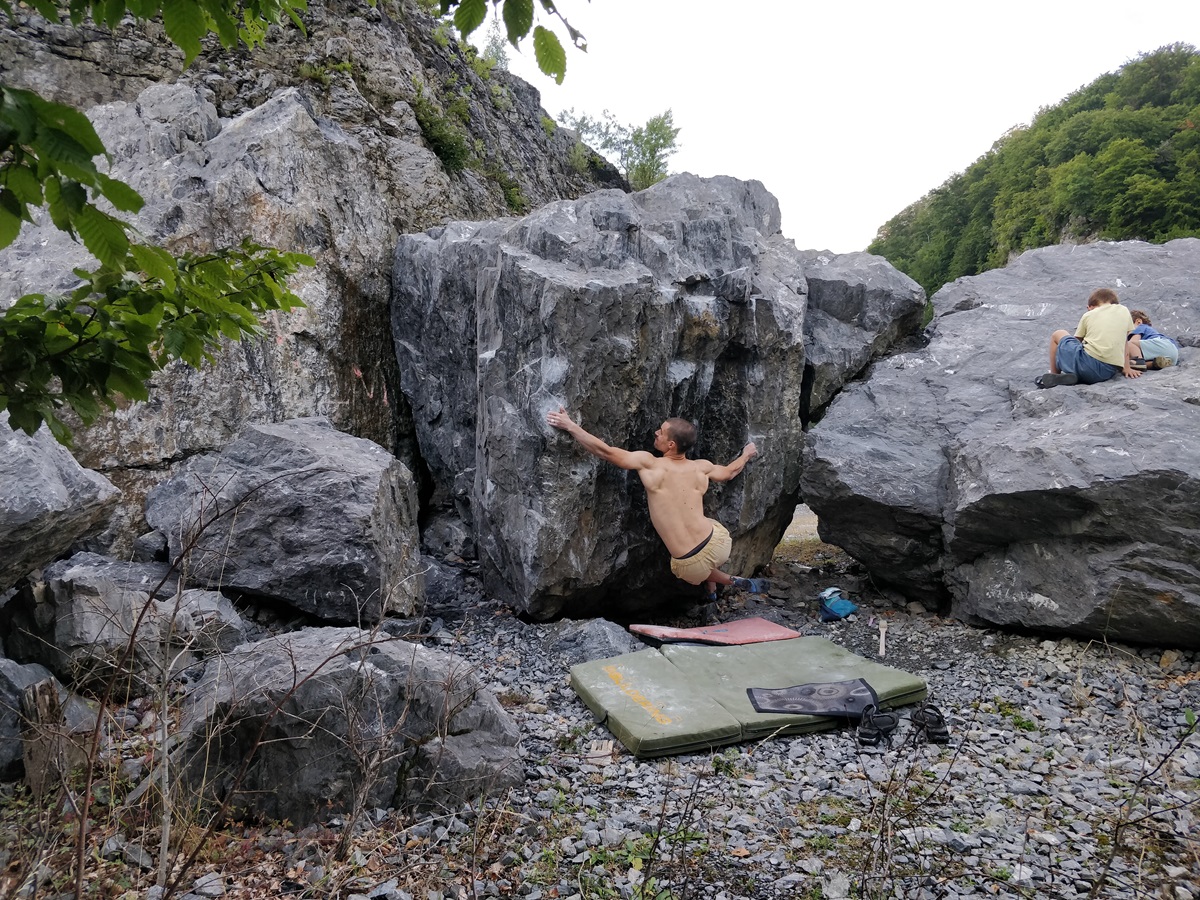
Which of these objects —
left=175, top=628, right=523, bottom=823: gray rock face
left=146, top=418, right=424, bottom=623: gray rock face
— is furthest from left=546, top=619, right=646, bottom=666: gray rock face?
left=175, top=628, right=523, bottom=823: gray rock face

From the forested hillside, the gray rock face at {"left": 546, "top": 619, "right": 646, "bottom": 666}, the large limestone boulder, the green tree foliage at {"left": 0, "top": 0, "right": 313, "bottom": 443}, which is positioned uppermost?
the forested hillside

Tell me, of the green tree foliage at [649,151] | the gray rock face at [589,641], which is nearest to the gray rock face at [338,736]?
the gray rock face at [589,641]

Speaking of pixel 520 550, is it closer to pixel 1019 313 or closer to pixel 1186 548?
pixel 1186 548

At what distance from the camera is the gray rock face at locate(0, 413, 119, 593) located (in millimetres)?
3680

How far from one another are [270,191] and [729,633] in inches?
230

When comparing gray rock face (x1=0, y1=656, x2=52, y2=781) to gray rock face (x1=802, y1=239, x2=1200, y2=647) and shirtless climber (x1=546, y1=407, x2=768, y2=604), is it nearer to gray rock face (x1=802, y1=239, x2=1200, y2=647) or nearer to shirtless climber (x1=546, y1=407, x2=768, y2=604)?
shirtless climber (x1=546, y1=407, x2=768, y2=604)

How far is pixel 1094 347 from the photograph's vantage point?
6.09 m

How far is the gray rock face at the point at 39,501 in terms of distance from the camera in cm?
368

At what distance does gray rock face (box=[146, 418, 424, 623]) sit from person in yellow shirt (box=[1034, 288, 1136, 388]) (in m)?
5.68

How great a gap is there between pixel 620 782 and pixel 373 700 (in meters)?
1.27

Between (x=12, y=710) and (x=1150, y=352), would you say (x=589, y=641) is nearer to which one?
(x=12, y=710)

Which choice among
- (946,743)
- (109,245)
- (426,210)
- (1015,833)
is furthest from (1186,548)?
(426,210)

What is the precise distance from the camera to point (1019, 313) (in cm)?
752

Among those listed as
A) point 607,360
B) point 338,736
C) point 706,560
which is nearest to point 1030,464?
Answer: point 706,560
